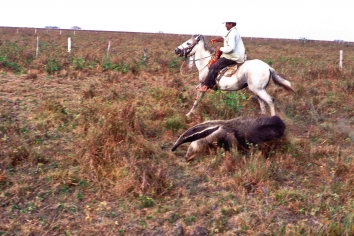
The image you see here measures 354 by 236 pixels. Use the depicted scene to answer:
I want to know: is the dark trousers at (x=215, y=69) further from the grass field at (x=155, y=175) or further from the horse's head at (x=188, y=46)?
the horse's head at (x=188, y=46)

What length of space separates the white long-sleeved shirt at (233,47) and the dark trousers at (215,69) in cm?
12

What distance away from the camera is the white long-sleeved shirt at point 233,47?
26.9 feet

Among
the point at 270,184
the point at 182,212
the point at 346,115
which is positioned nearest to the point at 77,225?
the point at 182,212

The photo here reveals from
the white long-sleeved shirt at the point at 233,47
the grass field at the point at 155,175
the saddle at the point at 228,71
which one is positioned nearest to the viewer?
the grass field at the point at 155,175

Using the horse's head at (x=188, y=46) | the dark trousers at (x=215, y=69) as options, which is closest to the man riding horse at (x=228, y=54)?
the dark trousers at (x=215, y=69)

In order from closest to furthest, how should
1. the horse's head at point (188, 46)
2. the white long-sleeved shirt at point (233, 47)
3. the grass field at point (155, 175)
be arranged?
the grass field at point (155, 175) → the white long-sleeved shirt at point (233, 47) → the horse's head at point (188, 46)

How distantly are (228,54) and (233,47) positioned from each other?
310 mm

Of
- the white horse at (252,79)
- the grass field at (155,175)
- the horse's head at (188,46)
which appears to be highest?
the horse's head at (188,46)

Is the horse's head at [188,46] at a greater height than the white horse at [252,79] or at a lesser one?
greater

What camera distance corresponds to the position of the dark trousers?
28.3 feet

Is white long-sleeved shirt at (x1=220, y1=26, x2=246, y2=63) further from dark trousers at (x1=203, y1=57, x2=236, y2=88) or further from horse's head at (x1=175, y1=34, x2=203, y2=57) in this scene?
horse's head at (x1=175, y1=34, x2=203, y2=57)

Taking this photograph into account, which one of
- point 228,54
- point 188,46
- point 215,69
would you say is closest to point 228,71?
point 215,69

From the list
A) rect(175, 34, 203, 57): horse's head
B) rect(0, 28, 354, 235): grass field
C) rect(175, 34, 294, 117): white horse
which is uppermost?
rect(175, 34, 203, 57): horse's head

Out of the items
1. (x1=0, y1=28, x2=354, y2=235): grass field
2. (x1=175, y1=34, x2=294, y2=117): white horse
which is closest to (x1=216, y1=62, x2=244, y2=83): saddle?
(x1=175, y1=34, x2=294, y2=117): white horse
